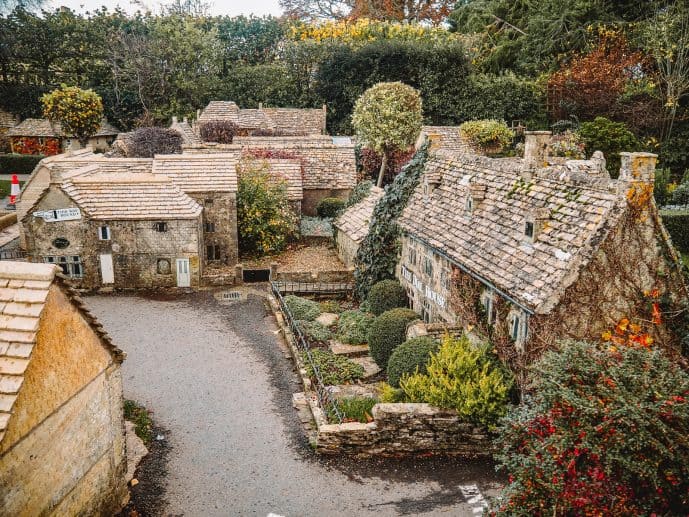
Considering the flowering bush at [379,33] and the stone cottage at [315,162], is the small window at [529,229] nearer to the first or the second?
the stone cottage at [315,162]

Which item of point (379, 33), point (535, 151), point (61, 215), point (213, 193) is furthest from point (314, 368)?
point (379, 33)

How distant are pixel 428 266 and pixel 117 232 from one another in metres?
13.1

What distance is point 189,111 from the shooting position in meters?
50.0

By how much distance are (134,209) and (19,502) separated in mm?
16472

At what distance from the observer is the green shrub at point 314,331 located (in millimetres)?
18500

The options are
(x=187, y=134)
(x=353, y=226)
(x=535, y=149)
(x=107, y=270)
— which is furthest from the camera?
(x=187, y=134)

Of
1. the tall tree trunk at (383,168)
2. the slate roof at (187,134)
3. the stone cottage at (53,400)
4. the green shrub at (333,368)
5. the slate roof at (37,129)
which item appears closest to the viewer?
the stone cottage at (53,400)

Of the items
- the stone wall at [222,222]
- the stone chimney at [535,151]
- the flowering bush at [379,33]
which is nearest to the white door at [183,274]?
the stone wall at [222,222]

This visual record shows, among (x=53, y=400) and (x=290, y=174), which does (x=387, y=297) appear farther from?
(x=290, y=174)

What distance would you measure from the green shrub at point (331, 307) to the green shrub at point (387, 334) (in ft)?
14.9

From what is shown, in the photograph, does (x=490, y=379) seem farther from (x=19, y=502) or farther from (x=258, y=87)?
(x=258, y=87)

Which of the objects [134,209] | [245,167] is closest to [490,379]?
[134,209]

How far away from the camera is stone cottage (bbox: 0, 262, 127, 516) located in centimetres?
742

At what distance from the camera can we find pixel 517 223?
14102 mm
